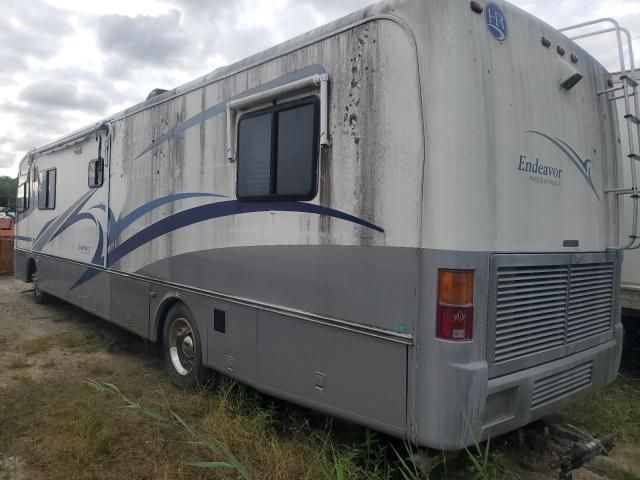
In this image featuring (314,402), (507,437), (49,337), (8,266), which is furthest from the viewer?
(8,266)

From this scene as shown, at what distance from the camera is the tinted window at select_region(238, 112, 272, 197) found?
400 centimetres

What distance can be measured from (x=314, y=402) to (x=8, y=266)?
43.7 ft

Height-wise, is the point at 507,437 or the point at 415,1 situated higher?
the point at 415,1

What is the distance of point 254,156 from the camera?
13.5ft

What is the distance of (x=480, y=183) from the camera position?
119 inches

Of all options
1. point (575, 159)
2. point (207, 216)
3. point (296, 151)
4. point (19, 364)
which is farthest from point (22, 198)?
point (575, 159)

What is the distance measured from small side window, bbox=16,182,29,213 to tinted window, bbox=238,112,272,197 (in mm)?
7324

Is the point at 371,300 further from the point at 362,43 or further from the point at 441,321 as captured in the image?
the point at 362,43

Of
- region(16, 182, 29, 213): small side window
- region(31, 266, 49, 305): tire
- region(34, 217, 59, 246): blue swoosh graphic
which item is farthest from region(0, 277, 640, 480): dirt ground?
region(16, 182, 29, 213): small side window

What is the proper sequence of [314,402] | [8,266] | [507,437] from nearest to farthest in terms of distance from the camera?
1. [314,402]
2. [507,437]
3. [8,266]

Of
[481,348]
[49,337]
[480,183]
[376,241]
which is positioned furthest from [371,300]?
[49,337]

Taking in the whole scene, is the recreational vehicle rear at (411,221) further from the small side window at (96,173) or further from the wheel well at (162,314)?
the small side window at (96,173)

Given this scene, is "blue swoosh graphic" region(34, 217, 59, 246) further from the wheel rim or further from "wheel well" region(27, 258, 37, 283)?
the wheel rim

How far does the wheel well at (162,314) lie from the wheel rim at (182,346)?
18 cm
